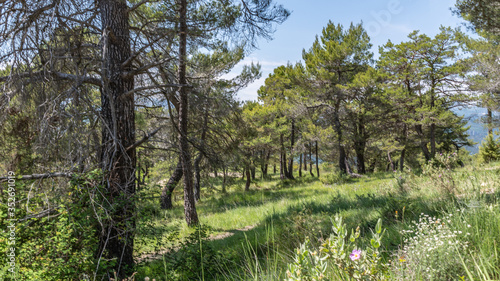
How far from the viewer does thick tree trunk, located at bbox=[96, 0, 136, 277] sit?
3859 millimetres

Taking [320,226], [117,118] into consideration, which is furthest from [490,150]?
[117,118]

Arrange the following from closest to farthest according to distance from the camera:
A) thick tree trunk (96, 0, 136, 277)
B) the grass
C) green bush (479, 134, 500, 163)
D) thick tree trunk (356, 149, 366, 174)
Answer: the grass
thick tree trunk (96, 0, 136, 277)
green bush (479, 134, 500, 163)
thick tree trunk (356, 149, 366, 174)

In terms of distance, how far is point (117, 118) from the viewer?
4.25 m

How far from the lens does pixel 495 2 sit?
7016 millimetres

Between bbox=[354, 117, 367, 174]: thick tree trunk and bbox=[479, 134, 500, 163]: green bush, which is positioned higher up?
bbox=[354, 117, 367, 174]: thick tree trunk

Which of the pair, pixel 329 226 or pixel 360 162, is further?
pixel 360 162

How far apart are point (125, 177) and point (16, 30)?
2577 millimetres

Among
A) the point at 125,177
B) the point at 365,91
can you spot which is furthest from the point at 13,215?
the point at 365,91

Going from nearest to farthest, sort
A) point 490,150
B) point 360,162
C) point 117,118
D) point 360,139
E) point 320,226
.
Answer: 1. point 117,118
2. point 320,226
3. point 360,139
4. point 490,150
5. point 360,162

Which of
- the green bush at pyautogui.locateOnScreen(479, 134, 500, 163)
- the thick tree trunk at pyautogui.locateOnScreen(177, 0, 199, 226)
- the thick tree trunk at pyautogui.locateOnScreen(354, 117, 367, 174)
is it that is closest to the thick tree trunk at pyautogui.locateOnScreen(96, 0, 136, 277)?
the thick tree trunk at pyautogui.locateOnScreen(177, 0, 199, 226)

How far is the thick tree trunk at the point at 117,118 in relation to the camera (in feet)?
12.7

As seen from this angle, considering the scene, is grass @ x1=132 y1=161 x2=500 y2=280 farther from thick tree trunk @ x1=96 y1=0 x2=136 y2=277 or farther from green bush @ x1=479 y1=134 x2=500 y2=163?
green bush @ x1=479 y1=134 x2=500 y2=163

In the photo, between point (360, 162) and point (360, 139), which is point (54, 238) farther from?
point (360, 162)

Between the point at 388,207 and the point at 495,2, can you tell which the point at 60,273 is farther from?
the point at 495,2
